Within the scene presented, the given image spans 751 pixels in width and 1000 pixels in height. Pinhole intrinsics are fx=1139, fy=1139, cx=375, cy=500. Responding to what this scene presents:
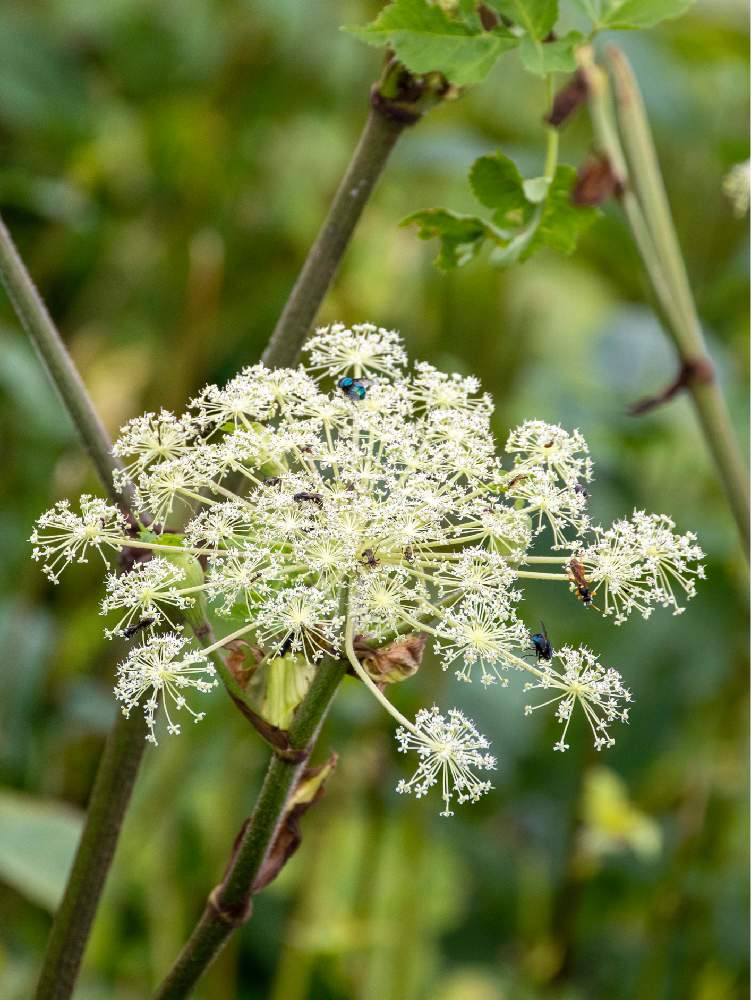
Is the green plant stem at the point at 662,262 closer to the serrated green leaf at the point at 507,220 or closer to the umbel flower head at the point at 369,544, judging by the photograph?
the serrated green leaf at the point at 507,220

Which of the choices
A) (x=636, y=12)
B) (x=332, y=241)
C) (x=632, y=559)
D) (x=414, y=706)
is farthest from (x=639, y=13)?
(x=414, y=706)

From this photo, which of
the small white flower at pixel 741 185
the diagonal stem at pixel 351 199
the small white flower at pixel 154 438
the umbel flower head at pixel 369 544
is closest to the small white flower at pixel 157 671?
the umbel flower head at pixel 369 544

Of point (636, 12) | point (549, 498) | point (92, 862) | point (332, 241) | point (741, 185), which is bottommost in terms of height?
point (92, 862)

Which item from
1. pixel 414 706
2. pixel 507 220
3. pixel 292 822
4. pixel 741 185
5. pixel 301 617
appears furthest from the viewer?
pixel 414 706

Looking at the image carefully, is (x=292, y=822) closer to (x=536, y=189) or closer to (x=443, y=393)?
(x=443, y=393)

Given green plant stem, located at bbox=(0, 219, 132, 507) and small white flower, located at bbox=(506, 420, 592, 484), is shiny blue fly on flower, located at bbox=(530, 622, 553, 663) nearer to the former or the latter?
small white flower, located at bbox=(506, 420, 592, 484)

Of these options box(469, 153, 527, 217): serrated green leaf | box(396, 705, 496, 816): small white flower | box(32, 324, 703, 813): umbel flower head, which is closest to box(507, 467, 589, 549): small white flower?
box(32, 324, 703, 813): umbel flower head

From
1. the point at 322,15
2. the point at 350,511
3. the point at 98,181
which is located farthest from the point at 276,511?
the point at 322,15
